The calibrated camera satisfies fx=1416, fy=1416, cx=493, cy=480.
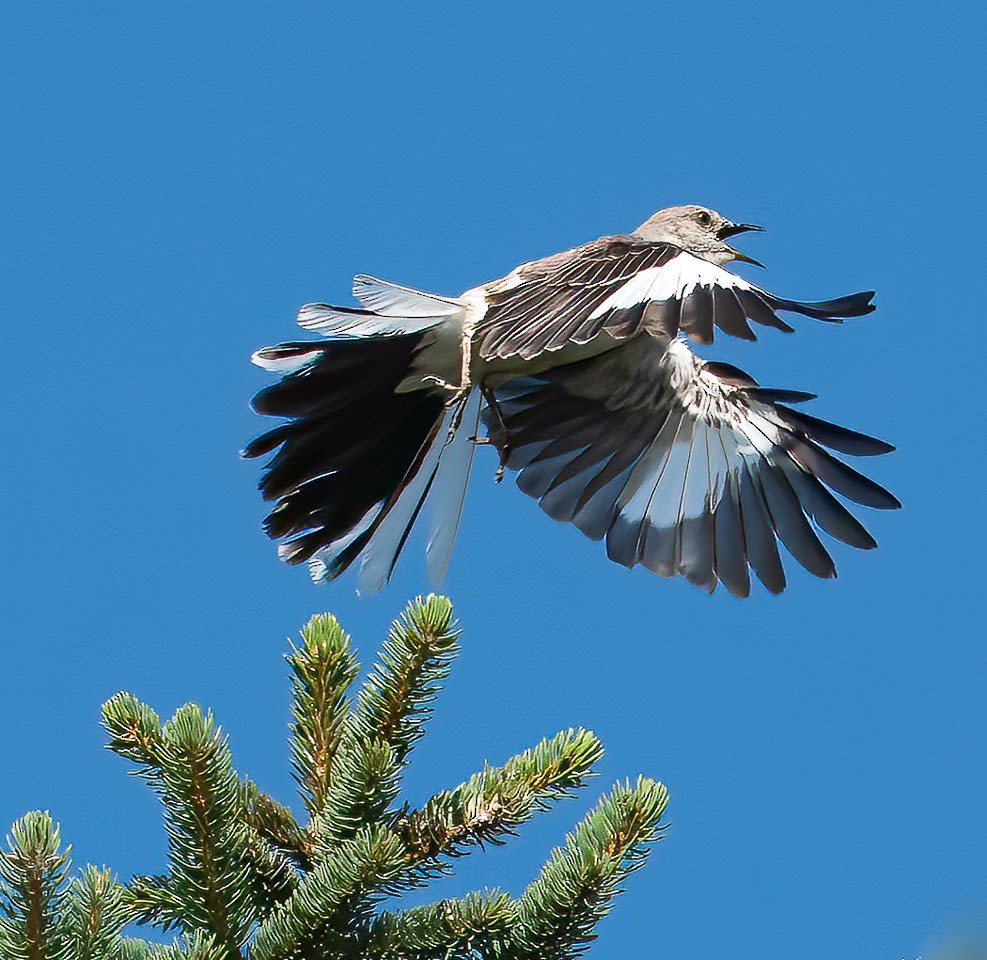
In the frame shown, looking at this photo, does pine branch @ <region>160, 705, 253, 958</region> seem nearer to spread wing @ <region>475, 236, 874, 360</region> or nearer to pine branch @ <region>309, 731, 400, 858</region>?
pine branch @ <region>309, 731, 400, 858</region>

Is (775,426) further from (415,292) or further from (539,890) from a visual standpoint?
(539,890)

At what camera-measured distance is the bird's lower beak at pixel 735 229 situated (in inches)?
212

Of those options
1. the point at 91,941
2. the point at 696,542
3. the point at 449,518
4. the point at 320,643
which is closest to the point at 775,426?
the point at 696,542

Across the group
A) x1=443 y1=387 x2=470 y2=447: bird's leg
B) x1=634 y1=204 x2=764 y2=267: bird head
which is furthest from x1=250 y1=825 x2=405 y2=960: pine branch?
x1=634 y1=204 x2=764 y2=267: bird head

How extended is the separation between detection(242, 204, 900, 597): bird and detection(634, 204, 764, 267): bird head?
201mm

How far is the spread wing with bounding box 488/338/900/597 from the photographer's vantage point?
14.7 feet

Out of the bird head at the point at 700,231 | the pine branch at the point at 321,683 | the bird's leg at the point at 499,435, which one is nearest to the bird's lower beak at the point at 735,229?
the bird head at the point at 700,231

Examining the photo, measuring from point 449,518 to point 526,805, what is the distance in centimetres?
252

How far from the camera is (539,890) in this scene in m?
2.13

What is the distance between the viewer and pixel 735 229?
5395mm

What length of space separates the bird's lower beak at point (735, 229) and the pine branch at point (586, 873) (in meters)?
3.58

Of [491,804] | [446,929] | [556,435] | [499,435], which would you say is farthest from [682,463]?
[446,929]

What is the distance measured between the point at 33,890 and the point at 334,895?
1.39ft

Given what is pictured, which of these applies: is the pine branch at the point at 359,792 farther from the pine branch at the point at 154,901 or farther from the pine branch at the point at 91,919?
the pine branch at the point at 91,919
